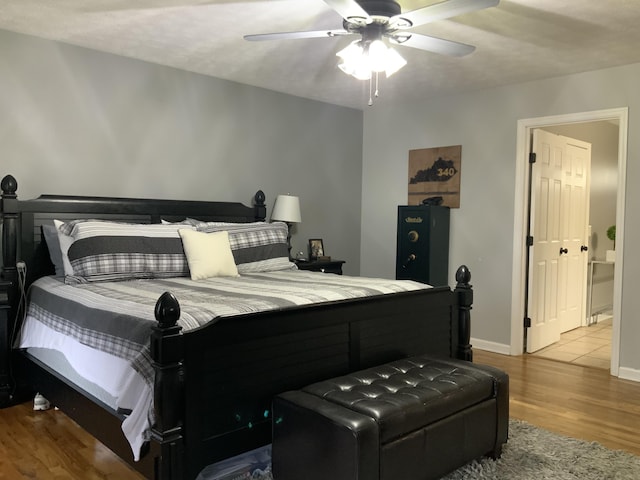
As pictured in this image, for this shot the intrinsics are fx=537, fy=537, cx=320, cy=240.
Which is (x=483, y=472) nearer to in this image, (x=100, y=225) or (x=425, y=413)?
(x=425, y=413)

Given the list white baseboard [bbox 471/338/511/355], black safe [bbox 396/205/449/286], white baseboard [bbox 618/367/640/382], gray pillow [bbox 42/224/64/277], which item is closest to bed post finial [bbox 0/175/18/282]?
gray pillow [bbox 42/224/64/277]

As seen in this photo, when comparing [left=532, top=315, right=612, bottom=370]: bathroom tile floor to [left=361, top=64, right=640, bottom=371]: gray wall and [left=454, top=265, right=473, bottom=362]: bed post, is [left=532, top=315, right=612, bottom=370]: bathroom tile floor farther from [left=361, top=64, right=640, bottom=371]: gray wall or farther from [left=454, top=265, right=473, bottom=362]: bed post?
[left=454, top=265, right=473, bottom=362]: bed post

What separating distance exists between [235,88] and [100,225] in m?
1.84

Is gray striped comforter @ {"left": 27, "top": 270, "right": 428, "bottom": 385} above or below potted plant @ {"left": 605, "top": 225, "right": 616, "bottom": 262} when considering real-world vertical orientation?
below

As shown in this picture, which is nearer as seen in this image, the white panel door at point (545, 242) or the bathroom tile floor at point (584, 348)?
the bathroom tile floor at point (584, 348)

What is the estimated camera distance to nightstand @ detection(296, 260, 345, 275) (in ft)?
15.3

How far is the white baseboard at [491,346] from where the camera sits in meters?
4.69

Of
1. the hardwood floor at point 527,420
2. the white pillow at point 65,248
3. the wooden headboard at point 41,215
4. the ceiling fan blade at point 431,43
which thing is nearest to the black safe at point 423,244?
the hardwood floor at point 527,420

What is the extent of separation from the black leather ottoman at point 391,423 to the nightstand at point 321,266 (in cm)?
216

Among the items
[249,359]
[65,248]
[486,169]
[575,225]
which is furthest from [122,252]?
[575,225]

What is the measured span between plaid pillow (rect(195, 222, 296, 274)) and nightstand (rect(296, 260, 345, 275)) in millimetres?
504

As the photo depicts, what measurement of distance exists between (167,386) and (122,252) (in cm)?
163

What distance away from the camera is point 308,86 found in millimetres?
4668

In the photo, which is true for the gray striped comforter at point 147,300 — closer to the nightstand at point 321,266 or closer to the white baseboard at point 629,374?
the nightstand at point 321,266
